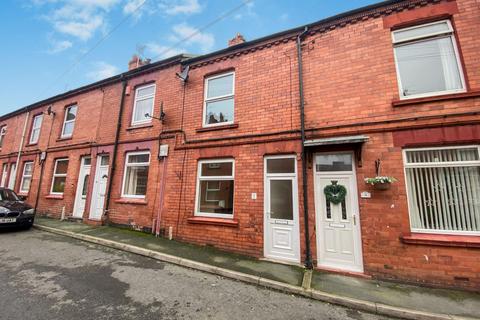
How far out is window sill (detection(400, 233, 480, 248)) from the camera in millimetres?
4098

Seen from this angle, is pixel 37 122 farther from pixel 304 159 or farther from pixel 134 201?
pixel 304 159

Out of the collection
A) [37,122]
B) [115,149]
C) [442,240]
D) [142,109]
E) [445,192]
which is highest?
[37,122]

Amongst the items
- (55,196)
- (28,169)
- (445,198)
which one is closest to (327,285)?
(445,198)

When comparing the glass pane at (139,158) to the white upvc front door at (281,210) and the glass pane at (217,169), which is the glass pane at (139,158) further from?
the white upvc front door at (281,210)

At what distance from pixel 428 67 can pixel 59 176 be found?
48.8 feet

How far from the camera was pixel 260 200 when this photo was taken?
580 centimetres

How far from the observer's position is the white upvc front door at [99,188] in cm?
866

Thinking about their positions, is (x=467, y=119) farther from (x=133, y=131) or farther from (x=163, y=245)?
(x=133, y=131)

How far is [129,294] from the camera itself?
12.0 feet

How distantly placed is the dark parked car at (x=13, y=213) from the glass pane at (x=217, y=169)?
278 inches

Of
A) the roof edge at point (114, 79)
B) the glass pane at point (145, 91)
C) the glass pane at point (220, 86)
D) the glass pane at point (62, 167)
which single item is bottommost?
the glass pane at point (62, 167)

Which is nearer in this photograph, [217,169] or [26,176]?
[217,169]

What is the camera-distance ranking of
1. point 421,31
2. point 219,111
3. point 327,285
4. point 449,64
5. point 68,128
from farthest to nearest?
point 68,128 < point 219,111 < point 421,31 < point 449,64 < point 327,285

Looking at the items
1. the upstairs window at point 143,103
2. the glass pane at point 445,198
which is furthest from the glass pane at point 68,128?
the glass pane at point 445,198
